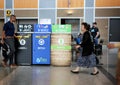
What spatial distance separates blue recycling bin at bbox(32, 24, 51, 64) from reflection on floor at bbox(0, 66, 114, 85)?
3.50ft

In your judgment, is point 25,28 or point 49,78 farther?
point 25,28

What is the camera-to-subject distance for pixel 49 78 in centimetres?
830

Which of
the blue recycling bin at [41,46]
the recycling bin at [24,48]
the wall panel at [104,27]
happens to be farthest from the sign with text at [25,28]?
the wall panel at [104,27]

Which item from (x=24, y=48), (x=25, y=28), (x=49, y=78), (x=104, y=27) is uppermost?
(x=104, y=27)

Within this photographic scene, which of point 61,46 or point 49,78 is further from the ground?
point 61,46

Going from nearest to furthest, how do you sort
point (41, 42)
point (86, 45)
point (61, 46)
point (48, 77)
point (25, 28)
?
point (48, 77) < point (86, 45) < point (61, 46) < point (41, 42) < point (25, 28)

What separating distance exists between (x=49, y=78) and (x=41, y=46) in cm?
303

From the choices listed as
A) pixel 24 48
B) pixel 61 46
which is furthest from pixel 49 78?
pixel 24 48

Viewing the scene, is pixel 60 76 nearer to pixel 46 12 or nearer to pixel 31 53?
pixel 31 53

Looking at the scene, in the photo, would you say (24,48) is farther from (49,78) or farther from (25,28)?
(49,78)

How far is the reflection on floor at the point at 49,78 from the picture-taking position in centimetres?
767

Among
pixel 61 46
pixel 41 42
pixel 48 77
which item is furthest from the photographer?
pixel 41 42

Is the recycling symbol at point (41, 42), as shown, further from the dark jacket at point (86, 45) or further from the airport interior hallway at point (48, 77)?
the dark jacket at point (86, 45)

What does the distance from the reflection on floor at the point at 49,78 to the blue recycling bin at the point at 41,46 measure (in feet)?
3.50
